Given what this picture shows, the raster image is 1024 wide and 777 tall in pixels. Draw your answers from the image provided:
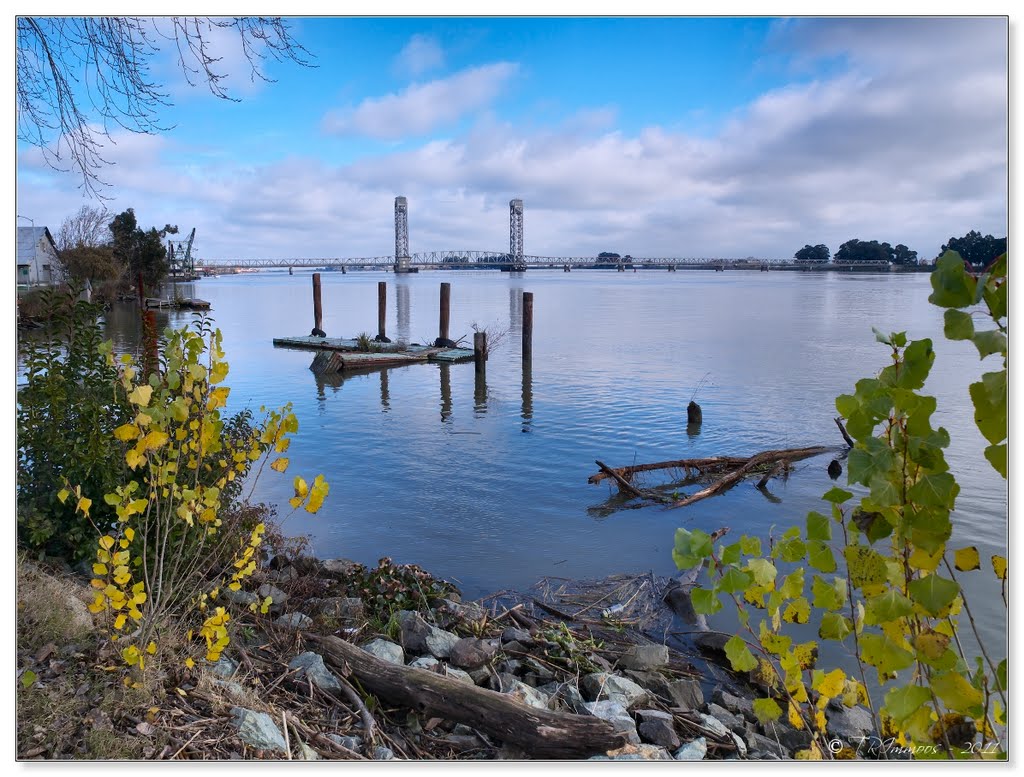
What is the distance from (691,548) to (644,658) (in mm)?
2937

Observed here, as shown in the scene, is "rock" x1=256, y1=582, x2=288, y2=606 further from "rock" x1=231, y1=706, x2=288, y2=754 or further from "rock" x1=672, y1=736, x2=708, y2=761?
"rock" x1=672, y1=736, x2=708, y2=761

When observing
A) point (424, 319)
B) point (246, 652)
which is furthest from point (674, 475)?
point (424, 319)

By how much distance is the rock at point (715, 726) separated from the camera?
369cm

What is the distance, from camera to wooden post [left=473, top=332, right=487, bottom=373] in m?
20.0

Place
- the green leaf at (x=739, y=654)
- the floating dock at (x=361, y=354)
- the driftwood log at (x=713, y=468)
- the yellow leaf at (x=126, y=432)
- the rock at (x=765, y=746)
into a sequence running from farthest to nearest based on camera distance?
1. the floating dock at (x=361, y=354)
2. the driftwood log at (x=713, y=468)
3. the rock at (x=765, y=746)
4. the yellow leaf at (x=126, y=432)
5. the green leaf at (x=739, y=654)

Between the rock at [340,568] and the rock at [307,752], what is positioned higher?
the rock at [307,752]

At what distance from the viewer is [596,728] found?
9.73 feet

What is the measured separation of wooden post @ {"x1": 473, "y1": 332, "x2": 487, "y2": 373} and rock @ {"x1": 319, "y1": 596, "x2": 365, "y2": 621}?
15095mm

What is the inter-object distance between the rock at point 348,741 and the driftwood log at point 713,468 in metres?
5.97

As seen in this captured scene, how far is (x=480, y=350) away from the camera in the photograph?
20.1 m

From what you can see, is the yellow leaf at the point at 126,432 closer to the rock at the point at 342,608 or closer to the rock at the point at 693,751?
the rock at the point at 342,608

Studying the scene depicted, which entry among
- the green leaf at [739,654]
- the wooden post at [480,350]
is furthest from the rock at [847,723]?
the wooden post at [480,350]

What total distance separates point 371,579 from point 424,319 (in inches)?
1447

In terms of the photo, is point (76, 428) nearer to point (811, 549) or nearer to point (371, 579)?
point (371, 579)
